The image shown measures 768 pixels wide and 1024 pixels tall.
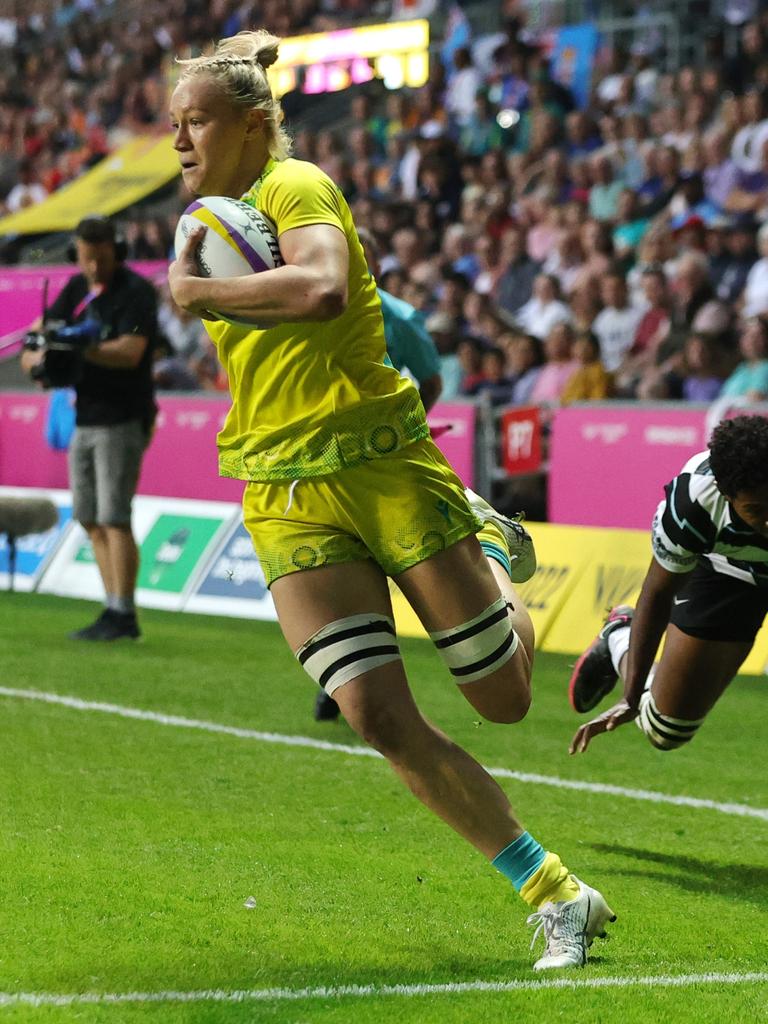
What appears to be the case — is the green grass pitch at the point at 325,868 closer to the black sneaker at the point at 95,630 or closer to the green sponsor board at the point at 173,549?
the black sneaker at the point at 95,630

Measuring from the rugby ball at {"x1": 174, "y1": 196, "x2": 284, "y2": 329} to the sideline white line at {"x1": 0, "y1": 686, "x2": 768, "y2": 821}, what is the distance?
3.42 metres

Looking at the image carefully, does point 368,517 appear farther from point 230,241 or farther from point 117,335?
point 117,335

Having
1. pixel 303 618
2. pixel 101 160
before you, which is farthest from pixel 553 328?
pixel 101 160

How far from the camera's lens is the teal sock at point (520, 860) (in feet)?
14.1

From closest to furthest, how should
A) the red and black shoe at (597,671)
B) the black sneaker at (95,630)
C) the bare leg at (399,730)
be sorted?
the bare leg at (399,730)
the red and black shoe at (597,671)
the black sneaker at (95,630)

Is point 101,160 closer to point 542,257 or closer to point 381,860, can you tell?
point 542,257

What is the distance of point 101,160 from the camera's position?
25.1 metres

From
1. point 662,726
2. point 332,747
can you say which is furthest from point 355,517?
point 332,747

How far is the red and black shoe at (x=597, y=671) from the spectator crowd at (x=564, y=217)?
405 cm

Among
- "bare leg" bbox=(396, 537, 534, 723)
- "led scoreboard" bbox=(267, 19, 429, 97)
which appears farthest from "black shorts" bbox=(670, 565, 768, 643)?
"led scoreboard" bbox=(267, 19, 429, 97)

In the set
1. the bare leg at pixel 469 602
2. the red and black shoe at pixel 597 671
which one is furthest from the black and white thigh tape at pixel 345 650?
the red and black shoe at pixel 597 671

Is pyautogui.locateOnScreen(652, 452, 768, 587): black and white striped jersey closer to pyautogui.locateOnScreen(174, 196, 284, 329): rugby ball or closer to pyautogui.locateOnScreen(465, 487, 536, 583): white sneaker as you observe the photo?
pyautogui.locateOnScreen(465, 487, 536, 583): white sneaker

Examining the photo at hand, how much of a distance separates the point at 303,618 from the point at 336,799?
2.25 metres

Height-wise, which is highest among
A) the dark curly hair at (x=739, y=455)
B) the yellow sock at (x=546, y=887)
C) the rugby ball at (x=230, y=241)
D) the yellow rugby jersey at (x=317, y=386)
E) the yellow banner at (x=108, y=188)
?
the rugby ball at (x=230, y=241)
